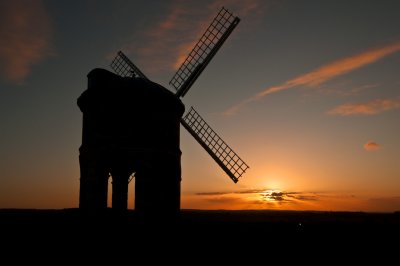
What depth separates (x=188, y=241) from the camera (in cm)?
1222

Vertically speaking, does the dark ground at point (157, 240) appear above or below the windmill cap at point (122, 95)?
below

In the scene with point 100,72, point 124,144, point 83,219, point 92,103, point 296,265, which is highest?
point 100,72

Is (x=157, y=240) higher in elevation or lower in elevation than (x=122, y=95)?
lower

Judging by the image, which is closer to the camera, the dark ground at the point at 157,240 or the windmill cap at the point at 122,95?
the dark ground at the point at 157,240

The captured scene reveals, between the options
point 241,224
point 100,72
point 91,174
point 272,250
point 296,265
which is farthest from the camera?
point 241,224

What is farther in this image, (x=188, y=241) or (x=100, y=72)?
(x=100, y=72)

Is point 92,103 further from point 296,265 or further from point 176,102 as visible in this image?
point 296,265

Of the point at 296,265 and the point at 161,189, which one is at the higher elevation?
the point at 161,189

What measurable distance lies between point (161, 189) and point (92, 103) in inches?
153

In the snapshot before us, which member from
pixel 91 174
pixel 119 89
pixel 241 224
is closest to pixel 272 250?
pixel 241 224

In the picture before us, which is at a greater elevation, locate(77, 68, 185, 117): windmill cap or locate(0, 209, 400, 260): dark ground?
locate(77, 68, 185, 117): windmill cap

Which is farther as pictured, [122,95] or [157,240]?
[122,95]

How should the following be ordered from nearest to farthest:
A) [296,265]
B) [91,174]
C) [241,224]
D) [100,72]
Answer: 1. [296,265]
2. [91,174]
3. [100,72]
4. [241,224]

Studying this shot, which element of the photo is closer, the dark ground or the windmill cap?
the dark ground
